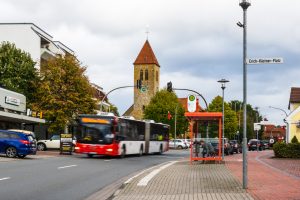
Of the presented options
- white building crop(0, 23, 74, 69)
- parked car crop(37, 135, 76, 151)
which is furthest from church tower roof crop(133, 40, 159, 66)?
parked car crop(37, 135, 76, 151)

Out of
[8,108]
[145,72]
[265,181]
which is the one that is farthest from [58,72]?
[145,72]

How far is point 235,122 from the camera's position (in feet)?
390

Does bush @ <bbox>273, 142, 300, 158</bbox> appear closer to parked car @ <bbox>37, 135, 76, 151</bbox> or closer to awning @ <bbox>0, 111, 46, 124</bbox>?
parked car @ <bbox>37, 135, 76, 151</bbox>

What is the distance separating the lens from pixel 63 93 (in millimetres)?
61750

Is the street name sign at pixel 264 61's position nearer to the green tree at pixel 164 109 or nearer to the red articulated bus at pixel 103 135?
the red articulated bus at pixel 103 135

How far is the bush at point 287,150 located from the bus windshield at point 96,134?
475 inches

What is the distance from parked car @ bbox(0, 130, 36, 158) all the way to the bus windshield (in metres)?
4.10

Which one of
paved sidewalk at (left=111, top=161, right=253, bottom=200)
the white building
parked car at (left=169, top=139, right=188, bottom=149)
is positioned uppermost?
the white building

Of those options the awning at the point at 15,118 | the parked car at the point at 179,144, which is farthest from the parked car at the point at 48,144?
the parked car at the point at 179,144

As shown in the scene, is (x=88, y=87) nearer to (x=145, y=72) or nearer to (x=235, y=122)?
(x=235, y=122)

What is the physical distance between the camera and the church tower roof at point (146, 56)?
152 metres

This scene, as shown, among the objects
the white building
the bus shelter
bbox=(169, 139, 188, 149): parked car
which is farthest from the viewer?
bbox=(169, 139, 188, 149): parked car

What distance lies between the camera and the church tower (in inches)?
5802

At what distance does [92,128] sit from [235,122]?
84.8 meters
